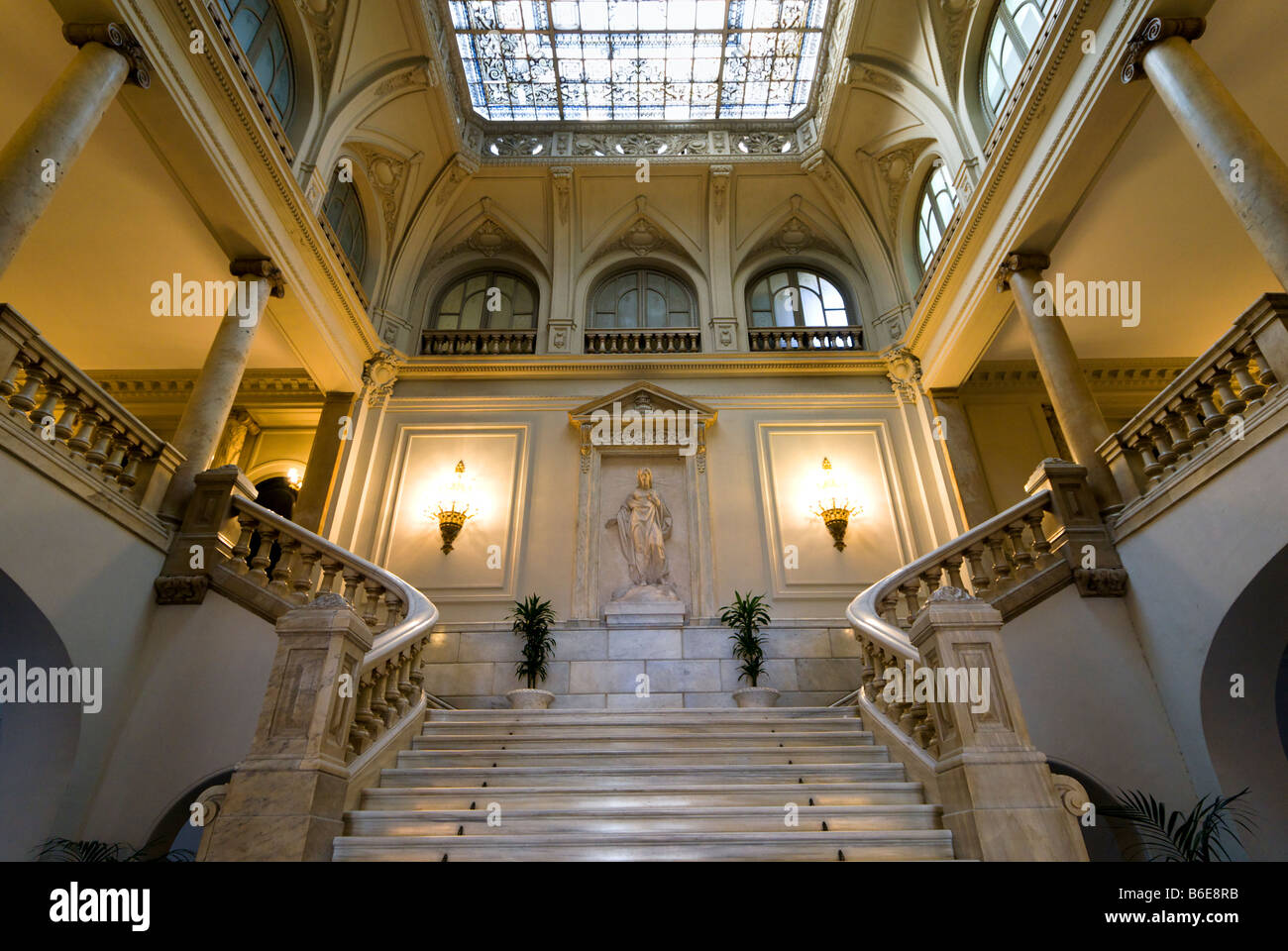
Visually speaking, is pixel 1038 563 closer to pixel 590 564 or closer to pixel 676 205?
pixel 590 564

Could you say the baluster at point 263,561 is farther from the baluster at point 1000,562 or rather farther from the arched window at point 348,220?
the baluster at point 1000,562

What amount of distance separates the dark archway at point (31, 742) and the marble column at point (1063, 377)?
8587 mm

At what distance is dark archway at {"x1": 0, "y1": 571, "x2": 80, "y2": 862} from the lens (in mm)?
4938

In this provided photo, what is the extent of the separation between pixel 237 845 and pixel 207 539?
3834 millimetres

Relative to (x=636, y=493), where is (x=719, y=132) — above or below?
above

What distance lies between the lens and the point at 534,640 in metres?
8.24

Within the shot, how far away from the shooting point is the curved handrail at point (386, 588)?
15.1 ft

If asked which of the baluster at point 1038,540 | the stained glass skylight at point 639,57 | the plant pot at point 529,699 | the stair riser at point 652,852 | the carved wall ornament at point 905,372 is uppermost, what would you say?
the stained glass skylight at point 639,57

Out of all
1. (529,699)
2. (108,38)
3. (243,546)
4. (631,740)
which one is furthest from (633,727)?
(108,38)

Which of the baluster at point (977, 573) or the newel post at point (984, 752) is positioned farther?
the baluster at point (977, 573)

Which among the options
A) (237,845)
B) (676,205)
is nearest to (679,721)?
(237,845)

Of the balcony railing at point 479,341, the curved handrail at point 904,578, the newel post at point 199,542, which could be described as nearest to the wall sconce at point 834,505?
the curved handrail at point 904,578

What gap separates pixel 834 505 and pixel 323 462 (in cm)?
724

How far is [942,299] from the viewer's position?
9.79 metres
